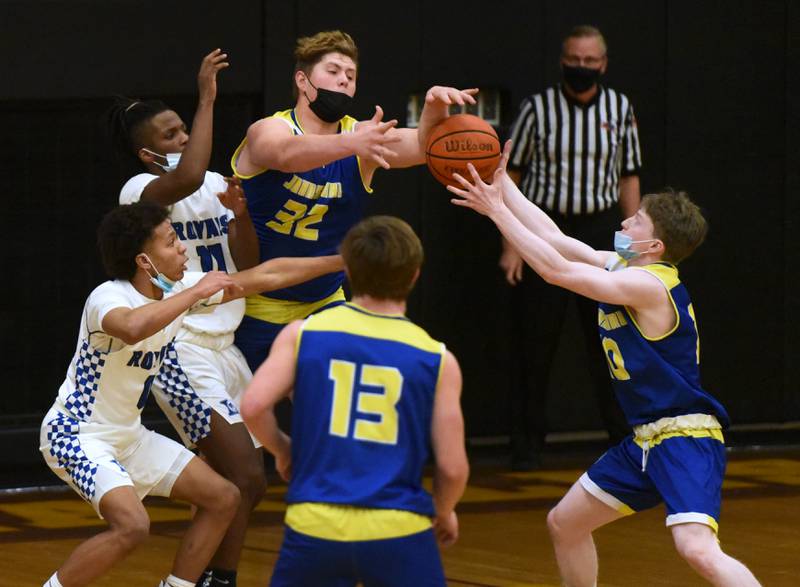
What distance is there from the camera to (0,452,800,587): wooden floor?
6824mm

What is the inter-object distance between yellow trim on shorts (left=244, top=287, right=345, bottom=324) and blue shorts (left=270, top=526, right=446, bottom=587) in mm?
2341

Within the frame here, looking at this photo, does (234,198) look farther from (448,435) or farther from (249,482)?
(448,435)

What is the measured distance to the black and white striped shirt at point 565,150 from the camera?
9.20m

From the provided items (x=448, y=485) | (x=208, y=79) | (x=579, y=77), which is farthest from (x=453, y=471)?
(x=579, y=77)

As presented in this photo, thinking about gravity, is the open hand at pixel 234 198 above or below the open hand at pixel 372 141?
below

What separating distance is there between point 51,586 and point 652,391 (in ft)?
6.89

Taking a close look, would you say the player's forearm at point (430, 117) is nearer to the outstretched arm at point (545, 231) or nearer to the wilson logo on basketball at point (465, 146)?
the wilson logo on basketball at point (465, 146)

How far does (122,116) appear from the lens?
22.6 feet

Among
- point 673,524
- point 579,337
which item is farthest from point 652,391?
point 579,337

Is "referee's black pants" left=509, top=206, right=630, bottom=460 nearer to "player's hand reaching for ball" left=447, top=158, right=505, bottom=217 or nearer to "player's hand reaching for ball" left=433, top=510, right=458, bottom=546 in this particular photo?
"player's hand reaching for ball" left=447, top=158, right=505, bottom=217

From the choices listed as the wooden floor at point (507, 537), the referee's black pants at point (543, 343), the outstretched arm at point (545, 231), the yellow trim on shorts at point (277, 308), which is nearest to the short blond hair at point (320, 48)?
the outstretched arm at point (545, 231)

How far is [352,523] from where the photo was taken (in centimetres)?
429

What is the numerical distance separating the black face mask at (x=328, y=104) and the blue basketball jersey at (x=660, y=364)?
135cm

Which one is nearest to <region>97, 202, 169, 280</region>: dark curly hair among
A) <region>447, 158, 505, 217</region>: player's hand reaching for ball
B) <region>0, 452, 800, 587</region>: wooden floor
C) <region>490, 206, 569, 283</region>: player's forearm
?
<region>447, 158, 505, 217</region>: player's hand reaching for ball
